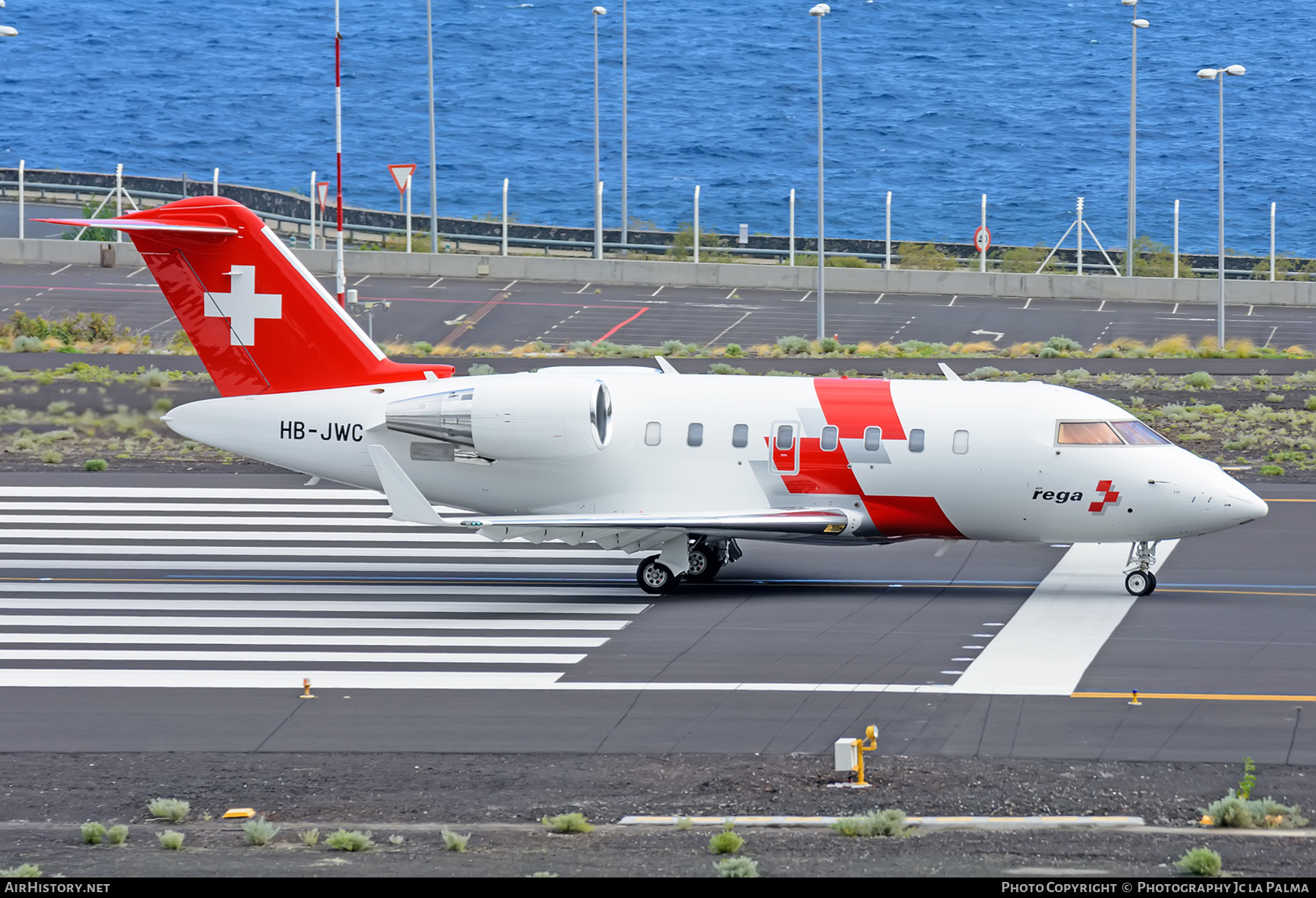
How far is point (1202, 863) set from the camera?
413 inches

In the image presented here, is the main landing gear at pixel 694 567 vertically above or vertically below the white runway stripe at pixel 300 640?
above

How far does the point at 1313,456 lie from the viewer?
1275 inches

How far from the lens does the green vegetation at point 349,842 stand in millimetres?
11352

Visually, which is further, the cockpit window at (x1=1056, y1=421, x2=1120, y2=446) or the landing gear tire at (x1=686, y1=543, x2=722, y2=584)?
the landing gear tire at (x1=686, y1=543, x2=722, y2=584)

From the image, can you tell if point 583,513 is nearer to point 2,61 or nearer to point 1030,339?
point 1030,339

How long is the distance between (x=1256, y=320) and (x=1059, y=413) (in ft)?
132

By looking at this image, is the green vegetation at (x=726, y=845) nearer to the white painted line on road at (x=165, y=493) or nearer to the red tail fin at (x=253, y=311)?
the red tail fin at (x=253, y=311)

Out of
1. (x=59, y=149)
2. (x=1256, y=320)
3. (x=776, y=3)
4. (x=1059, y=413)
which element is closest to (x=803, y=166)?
(x=776, y=3)

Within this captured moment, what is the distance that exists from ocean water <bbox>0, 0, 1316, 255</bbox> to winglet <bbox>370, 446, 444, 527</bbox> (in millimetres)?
91879

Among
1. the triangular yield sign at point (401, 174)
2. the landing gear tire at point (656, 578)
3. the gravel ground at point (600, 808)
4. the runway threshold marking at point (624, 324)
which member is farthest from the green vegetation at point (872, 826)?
the runway threshold marking at point (624, 324)

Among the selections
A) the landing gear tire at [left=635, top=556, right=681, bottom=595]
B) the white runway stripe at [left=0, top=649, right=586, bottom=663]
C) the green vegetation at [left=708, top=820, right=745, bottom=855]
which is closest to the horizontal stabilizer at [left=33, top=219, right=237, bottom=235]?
the white runway stripe at [left=0, top=649, right=586, bottom=663]

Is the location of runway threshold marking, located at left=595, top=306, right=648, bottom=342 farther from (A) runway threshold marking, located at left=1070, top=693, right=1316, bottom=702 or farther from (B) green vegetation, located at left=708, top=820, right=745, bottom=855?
(B) green vegetation, located at left=708, top=820, right=745, bottom=855

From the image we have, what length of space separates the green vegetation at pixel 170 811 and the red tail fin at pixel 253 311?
11016 mm

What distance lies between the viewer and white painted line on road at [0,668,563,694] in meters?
16.9
